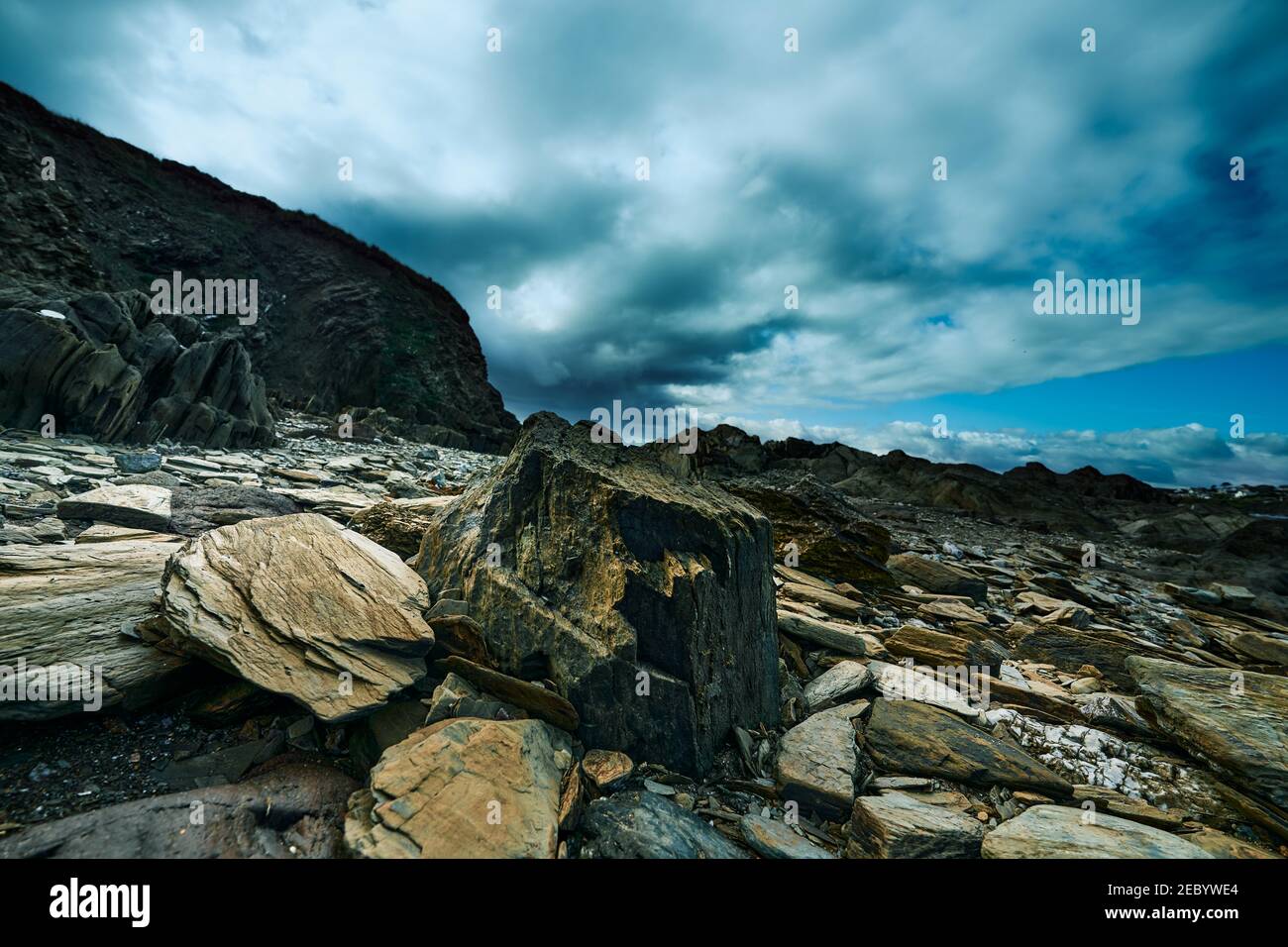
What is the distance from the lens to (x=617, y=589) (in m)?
4.83

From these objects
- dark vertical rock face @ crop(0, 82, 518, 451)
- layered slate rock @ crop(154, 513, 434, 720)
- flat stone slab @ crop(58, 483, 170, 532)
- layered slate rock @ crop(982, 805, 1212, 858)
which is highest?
dark vertical rock face @ crop(0, 82, 518, 451)

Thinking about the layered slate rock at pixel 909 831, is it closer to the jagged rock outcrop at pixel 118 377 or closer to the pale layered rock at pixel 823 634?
the pale layered rock at pixel 823 634

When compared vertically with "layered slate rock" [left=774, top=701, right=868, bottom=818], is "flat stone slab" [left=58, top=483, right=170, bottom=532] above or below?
above

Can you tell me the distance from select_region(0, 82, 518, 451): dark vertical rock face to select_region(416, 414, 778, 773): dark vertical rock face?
27464mm

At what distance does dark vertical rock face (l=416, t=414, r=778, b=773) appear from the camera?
453cm

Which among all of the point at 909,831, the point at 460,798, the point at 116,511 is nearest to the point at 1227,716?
the point at 909,831

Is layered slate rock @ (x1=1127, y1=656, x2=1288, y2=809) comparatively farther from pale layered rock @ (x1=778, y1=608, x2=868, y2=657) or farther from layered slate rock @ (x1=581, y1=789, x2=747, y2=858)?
layered slate rock @ (x1=581, y1=789, x2=747, y2=858)

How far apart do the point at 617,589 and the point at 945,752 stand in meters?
3.78

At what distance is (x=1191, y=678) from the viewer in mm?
5633

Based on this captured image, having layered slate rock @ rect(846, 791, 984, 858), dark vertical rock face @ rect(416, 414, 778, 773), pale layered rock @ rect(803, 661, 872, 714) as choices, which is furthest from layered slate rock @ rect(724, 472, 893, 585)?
layered slate rock @ rect(846, 791, 984, 858)

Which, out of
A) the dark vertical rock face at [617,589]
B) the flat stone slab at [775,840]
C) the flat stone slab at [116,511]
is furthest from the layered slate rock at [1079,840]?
the flat stone slab at [116,511]

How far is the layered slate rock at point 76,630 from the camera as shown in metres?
3.42

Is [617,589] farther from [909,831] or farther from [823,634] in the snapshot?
[823,634]
